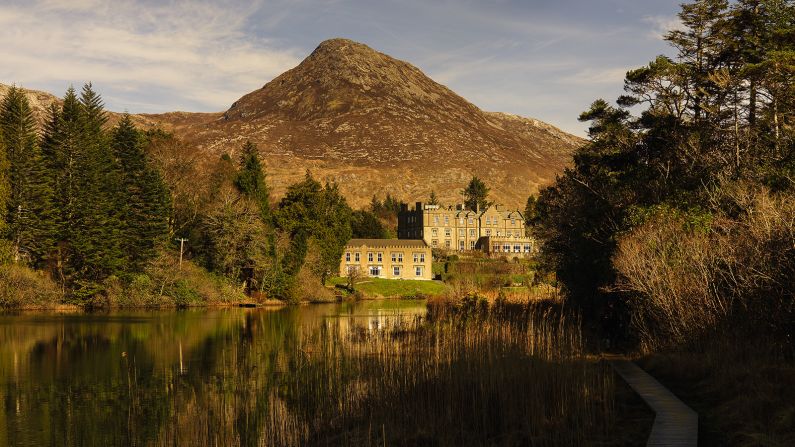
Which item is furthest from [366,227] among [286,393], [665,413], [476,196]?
[665,413]

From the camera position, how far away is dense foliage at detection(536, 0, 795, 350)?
85.8ft

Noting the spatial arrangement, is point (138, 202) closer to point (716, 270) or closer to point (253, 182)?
point (253, 182)

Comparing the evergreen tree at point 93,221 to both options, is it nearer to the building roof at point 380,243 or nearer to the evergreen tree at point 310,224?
the evergreen tree at point 310,224

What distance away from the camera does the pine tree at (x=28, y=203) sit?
2313 inches

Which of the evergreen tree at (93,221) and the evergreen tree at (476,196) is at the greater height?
the evergreen tree at (476,196)

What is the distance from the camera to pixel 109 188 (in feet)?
208

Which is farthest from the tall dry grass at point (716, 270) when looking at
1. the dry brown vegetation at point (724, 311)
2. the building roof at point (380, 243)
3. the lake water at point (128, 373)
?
the building roof at point (380, 243)

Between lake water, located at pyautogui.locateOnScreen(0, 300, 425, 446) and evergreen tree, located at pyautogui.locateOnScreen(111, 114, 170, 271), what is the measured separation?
14640 mm

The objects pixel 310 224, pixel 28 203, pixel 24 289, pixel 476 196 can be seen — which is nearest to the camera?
pixel 24 289

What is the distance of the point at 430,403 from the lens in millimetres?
16891

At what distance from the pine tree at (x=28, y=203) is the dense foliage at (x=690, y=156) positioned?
136 feet

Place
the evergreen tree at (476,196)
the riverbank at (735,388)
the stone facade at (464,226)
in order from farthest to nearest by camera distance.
Result: the evergreen tree at (476,196), the stone facade at (464,226), the riverbank at (735,388)

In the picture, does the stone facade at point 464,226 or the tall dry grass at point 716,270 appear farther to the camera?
the stone facade at point 464,226

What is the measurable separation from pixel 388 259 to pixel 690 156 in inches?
2826
